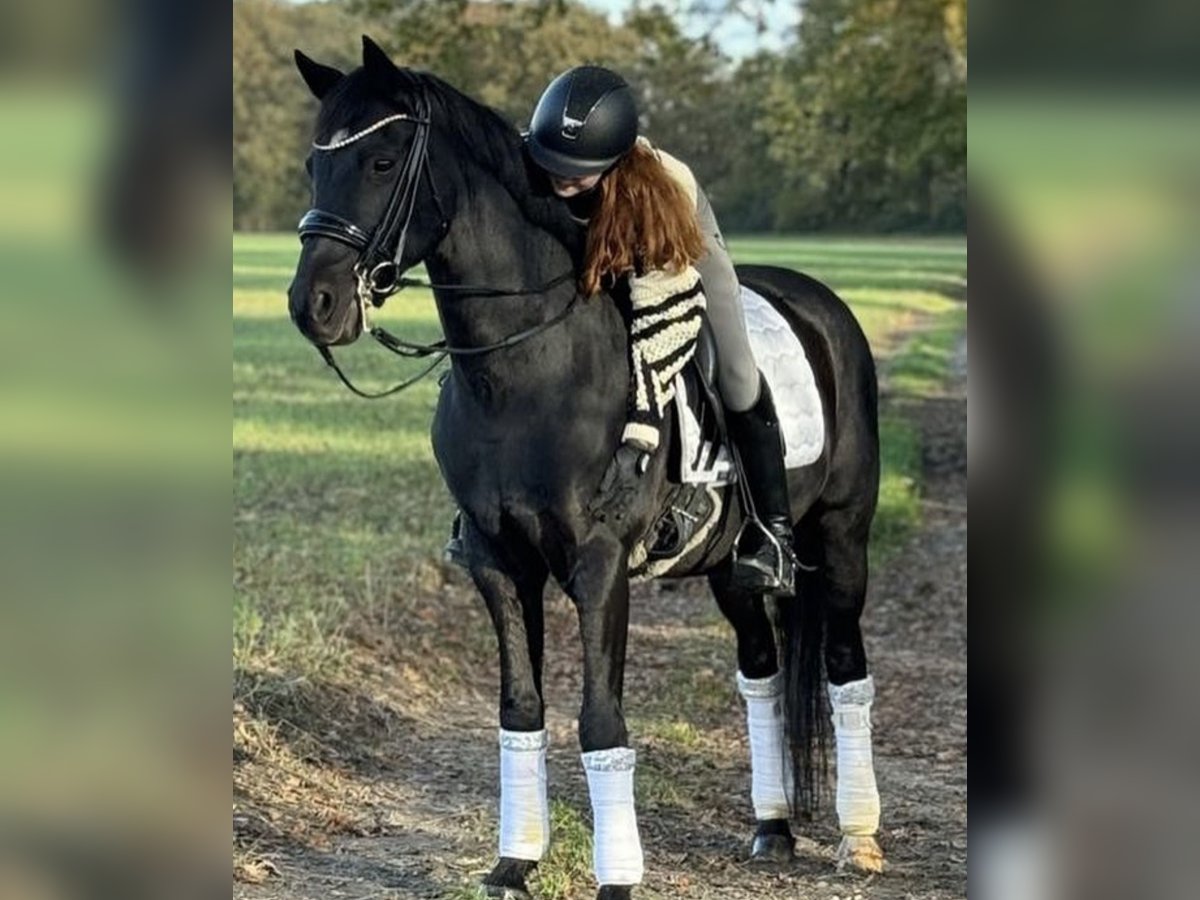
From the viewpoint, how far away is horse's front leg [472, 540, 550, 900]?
458cm

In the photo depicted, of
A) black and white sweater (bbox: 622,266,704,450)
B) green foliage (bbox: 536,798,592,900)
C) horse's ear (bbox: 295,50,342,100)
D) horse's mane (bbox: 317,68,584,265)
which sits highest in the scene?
horse's ear (bbox: 295,50,342,100)

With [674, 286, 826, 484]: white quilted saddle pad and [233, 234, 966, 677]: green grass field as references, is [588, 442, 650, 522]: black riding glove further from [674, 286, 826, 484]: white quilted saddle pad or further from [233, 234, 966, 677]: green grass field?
[233, 234, 966, 677]: green grass field

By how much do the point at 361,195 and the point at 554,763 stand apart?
330cm

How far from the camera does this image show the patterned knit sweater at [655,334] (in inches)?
177

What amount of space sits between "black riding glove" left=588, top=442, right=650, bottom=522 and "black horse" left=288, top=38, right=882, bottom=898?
0.02 metres

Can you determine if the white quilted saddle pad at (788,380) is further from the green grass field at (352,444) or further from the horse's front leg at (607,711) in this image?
the green grass field at (352,444)

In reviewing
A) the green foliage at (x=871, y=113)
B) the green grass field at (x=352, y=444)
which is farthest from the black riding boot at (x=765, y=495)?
the green foliage at (x=871, y=113)

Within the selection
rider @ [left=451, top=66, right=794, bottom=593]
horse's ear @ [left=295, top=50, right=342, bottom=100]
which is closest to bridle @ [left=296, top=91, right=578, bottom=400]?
horse's ear @ [left=295, top=50, right=342, bottom=100]

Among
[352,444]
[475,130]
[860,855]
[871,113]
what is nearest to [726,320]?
[475,130]

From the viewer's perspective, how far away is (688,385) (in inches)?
188
